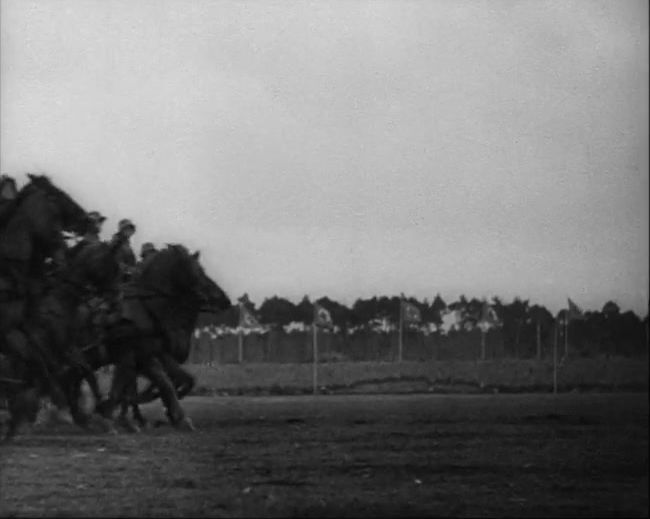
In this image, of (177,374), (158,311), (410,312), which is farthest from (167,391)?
(410,312)

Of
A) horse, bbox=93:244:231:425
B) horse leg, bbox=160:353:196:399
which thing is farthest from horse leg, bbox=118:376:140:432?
horse leg, bbox=160:353:196:399

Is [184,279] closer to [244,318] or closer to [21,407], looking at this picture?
[21,407]

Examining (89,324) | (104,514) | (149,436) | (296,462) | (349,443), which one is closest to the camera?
(104,514)

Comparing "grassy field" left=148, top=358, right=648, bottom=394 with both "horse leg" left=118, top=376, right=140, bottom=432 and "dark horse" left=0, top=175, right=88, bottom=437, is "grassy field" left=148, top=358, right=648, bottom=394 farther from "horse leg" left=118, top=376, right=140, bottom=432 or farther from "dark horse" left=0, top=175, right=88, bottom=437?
"dark horse" left=0, top=175, right=88, bottom=437

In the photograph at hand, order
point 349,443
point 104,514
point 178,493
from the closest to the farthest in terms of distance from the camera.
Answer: point 104,514 → point 178,493 → point 349,443

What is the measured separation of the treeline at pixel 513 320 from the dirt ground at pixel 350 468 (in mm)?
420

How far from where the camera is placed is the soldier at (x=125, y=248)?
61.9ft

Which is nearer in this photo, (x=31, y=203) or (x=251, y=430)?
(x=31, y=203)

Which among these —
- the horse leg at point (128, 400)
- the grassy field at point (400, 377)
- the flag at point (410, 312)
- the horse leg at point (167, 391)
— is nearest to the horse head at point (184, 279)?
the horse leg at point (167, 391)

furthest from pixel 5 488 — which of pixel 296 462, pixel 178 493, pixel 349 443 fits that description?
pixel 349 443

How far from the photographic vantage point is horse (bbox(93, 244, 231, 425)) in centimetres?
2005

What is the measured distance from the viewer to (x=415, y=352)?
192 feet

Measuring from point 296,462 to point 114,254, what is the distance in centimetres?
615

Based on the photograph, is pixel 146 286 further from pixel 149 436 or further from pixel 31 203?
pixel 31 203
